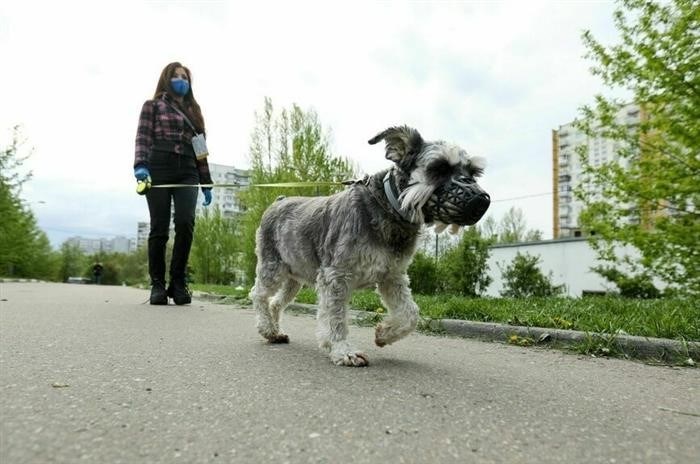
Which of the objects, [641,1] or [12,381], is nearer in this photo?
[12,381]

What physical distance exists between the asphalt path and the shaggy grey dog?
0.36 meters

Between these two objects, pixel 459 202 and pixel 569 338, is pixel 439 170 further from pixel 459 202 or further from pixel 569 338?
pixel 569 338

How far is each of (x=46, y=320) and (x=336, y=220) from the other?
4.01 m

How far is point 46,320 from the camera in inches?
239

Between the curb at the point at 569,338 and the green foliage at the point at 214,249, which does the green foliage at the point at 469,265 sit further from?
the green foliage at the point at 214,249

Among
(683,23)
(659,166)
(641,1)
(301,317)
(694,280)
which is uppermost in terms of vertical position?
(641,1)

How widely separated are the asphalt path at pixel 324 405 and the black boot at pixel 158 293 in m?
3.80

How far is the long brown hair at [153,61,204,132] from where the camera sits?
27.8ft

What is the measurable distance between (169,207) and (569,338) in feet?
20.8

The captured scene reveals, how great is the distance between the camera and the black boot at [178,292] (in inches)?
340

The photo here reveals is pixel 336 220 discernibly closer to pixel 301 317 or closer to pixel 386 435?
pixel 386 435

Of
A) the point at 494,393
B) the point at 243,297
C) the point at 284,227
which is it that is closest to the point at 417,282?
the point at 243,297

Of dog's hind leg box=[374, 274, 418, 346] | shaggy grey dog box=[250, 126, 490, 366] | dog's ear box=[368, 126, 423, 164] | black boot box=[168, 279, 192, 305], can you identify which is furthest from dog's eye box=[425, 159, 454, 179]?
black boot box=[168, 279, 192, 305]

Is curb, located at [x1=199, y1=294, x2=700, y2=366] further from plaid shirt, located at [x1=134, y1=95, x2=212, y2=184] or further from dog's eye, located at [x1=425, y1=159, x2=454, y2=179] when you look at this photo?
plaid shirt, located at [x1=134, y1=95, x2=212, y2=184]
